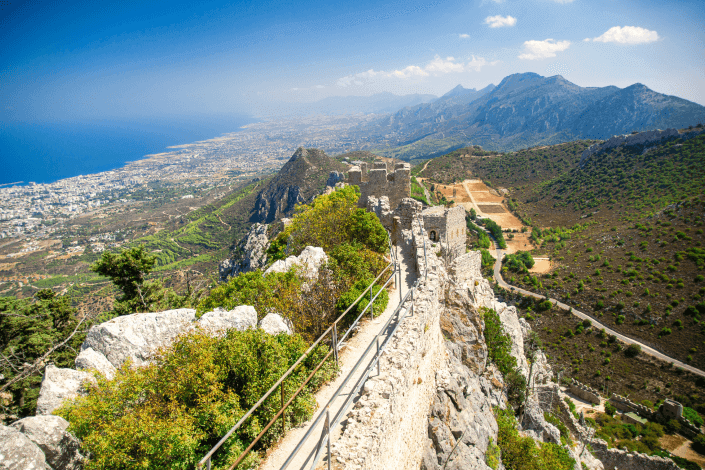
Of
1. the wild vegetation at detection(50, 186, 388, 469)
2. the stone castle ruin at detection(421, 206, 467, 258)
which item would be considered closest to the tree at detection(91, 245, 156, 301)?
the wild vegetation at detection(50, 186, 388, 469)

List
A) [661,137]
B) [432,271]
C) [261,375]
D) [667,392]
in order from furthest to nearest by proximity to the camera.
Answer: [661,137], [667,392], [432,271], [261,375]

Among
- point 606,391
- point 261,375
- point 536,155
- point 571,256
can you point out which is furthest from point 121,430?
point 536,155

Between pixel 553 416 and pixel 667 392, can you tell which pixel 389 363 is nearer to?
pixel 553 416

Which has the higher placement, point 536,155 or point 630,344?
point 536,155

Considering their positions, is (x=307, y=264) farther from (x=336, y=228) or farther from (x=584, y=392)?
(x=584, y=392)

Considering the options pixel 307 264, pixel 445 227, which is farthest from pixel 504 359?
pixel 307 264

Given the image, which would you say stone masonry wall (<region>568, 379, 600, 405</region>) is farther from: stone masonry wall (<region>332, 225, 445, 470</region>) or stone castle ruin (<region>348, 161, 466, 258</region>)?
stone masonry wall (<region>332, 225, 445, 470</region>)

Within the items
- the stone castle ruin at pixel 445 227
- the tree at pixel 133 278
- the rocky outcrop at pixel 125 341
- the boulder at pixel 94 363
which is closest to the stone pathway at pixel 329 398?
the rocky outcrop at pixel 125 341
